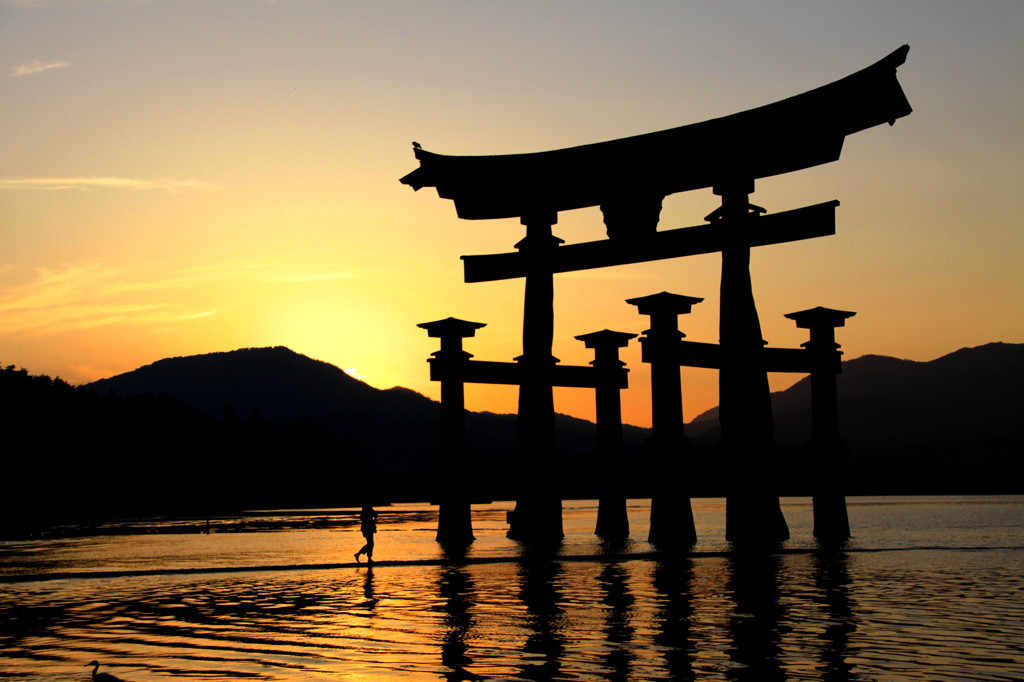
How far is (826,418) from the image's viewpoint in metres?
25.8

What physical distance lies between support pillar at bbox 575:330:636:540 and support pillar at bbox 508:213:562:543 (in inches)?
114

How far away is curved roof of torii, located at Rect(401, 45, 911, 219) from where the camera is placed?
2095 cm

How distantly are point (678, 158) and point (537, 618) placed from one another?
13.3 meters

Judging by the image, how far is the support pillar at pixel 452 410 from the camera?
26625mm

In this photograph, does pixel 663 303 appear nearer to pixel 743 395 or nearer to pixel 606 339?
pixel 743 395

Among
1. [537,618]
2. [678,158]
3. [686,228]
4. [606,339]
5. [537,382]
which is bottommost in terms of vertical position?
[537,618]

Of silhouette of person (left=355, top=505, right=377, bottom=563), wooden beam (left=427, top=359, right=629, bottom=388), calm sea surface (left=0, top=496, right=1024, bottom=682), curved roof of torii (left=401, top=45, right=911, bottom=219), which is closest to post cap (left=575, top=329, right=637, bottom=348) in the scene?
→ wooden beam (left=427, top=359, right=629, bottom=388)

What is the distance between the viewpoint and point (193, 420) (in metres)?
97.6

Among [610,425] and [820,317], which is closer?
[820,317]

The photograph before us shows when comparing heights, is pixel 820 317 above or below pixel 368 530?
above

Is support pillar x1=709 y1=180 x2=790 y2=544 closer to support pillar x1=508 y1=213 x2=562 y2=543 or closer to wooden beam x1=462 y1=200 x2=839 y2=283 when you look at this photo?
wooden beam x1=462 y1=200 x2=839 y2=283

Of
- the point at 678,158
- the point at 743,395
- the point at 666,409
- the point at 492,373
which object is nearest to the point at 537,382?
the point at 492,373

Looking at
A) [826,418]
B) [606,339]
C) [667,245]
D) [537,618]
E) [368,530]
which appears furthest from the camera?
[606,339]

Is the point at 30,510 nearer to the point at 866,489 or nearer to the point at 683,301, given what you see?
the point at 683,301
